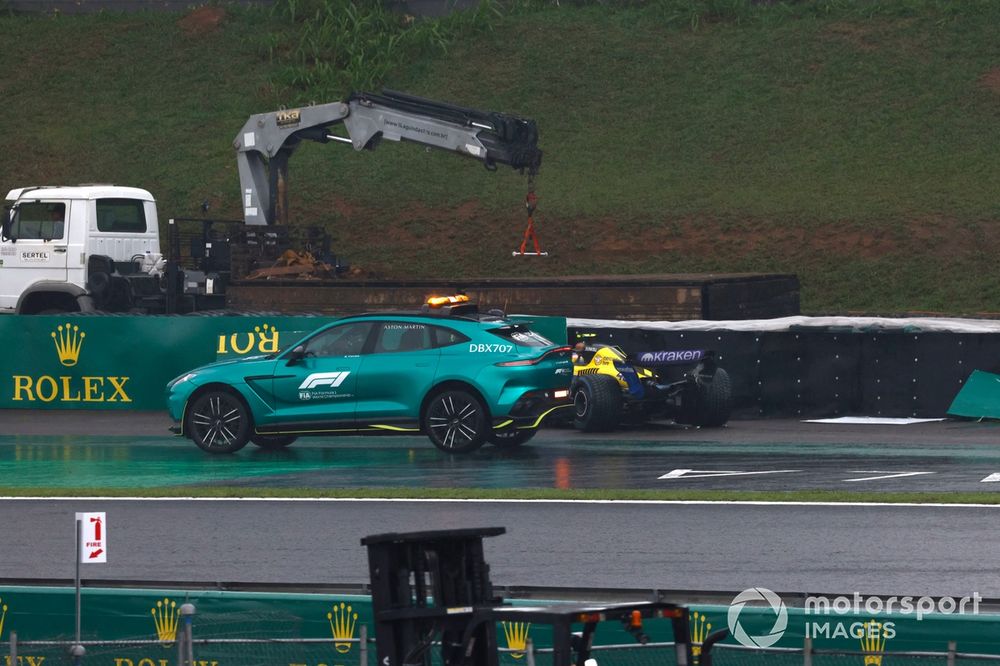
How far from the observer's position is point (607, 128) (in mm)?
Answer: 40469

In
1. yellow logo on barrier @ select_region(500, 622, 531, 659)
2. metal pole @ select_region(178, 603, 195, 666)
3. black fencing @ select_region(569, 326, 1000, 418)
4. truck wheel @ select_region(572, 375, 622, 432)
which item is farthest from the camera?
black fencing @ select_region(569, 326, 1000, 418)

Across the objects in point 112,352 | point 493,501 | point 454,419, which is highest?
point 112,352

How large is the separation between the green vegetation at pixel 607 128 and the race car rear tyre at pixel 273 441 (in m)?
13.6

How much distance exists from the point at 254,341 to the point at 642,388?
19.6 feet

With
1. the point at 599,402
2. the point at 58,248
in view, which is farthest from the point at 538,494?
the point at 58,248

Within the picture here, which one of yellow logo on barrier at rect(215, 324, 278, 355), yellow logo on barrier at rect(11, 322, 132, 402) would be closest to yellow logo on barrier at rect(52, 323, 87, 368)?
yellow logo on barrier at rect(11, 322, 132, 402)

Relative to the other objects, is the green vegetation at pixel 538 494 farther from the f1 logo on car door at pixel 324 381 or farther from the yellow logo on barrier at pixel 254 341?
the yellow logo on barrier at pixel 254 341

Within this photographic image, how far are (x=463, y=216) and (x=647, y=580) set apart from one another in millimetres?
26180

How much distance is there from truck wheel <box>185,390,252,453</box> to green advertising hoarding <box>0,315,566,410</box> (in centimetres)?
432

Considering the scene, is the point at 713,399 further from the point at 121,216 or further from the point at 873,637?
the point at 873,637

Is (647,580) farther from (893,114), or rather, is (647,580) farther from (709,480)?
(893,114)

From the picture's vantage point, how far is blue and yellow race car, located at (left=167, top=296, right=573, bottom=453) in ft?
58.1

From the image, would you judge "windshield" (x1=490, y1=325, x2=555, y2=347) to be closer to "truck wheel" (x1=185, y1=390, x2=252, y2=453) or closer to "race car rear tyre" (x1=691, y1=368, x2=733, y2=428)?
"race car rear tyre" (x1=691, y1=368, x2=733, y2=428)

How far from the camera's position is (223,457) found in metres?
18.5
